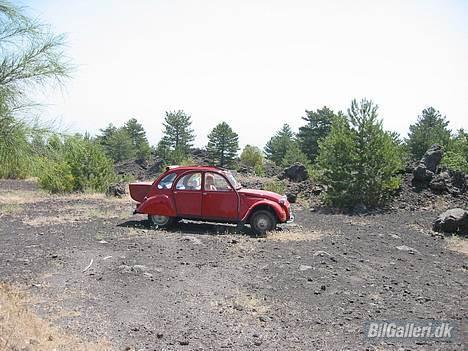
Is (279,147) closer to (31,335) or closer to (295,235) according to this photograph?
(295,235)

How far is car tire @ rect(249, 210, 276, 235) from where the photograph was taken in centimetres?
1020

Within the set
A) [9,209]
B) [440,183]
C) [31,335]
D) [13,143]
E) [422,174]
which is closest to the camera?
[31,335]

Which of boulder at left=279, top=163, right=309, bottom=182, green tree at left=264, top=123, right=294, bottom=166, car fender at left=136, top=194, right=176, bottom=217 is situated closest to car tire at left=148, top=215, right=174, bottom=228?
car fender at left=136, top=194, right=176, bottom=217

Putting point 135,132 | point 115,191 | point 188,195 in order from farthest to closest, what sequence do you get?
point 135,132 < point 115,191 < point 188,195

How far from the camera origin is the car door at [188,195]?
10469 mm

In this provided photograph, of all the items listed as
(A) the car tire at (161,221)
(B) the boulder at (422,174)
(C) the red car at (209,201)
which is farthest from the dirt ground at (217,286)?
(B) the boulder at (422,174)

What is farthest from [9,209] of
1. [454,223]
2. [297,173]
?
[454,223]

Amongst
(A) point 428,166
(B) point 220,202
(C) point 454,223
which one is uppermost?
(A) point 428,166

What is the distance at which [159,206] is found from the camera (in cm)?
1056

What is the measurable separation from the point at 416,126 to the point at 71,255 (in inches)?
1464

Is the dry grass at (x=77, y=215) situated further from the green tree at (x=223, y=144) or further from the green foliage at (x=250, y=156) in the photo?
the green foliage at (x=250, y=156)

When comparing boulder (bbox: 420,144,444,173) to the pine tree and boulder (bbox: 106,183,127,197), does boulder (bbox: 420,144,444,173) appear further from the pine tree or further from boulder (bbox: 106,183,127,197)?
the pine tree

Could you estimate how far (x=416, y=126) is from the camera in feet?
129

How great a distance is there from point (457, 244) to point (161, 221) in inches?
270
